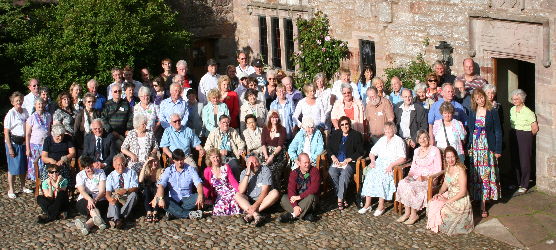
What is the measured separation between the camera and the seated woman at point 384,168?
13539 mm

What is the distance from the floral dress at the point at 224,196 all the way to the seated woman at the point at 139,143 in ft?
3.96

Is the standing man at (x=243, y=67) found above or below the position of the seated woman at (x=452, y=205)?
above

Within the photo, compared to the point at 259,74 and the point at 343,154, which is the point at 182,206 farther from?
the point at 259,74

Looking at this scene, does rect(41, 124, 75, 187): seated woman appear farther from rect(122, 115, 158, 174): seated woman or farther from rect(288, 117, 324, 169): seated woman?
rect(288, 117, 324, 169): seated woman

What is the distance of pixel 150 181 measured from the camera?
45.2ft

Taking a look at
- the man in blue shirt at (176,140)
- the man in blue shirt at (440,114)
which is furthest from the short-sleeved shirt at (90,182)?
the man in blue shirt at (440,114)

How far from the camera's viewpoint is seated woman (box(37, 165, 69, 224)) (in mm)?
13508

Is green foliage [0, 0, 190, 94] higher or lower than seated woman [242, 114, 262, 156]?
higher

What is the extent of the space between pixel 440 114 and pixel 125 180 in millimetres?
4626

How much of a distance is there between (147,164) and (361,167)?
3108 millimetres

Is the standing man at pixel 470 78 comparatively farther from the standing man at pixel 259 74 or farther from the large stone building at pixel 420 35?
the standing man at pixel 259 74

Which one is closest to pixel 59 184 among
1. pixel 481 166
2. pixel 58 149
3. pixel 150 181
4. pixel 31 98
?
pixel 58 149

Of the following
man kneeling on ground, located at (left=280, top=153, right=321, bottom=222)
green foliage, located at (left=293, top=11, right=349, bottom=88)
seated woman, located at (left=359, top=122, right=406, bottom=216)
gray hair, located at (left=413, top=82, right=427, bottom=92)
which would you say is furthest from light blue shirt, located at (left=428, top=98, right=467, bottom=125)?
green foliage, located at (left=293, top=11, right=349, bottom=88)

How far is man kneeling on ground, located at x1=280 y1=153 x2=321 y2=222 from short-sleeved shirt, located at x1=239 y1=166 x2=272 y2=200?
34cm
